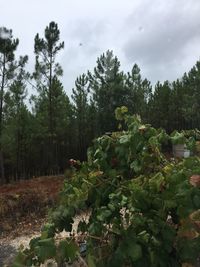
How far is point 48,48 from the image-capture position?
23.7 m

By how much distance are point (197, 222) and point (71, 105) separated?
82.0 feet

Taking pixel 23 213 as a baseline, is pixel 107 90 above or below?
above

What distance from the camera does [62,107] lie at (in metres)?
24.7

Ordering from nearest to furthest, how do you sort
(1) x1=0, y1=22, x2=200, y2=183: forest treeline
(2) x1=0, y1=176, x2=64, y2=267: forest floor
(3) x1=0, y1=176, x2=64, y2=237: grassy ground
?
(2) x1=0, y1=176, x2=64, y2=267: forest floor < (3) x1=0, y1=176, x2=64, y2=237: grassy ground < (1) x1=0, y1=22, x2=200, y2=183: forest treeline

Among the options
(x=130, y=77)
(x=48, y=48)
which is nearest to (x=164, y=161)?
(x=48, y=48)

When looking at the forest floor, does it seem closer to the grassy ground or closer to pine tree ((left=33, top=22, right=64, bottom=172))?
the grassy ground

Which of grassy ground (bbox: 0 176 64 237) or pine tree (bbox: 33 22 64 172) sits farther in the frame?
pine tree (bbox: 33 22 64 172)

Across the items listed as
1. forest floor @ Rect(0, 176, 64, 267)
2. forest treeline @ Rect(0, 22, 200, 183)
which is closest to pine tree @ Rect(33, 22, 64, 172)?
forest treeline @ Rect(0, 22, 200, 183)

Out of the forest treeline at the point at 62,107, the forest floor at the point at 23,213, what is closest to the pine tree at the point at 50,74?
the forest treeline at the point at 62,107

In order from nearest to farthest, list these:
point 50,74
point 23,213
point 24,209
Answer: point 23,213
point 24,209
point 50,74

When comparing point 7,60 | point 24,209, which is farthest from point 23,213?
Answer: point 7,60

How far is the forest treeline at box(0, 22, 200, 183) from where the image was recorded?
23250 mm

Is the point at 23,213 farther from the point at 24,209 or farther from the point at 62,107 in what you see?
the point at 62,107

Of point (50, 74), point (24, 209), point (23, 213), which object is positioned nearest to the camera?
point (23, 213)
